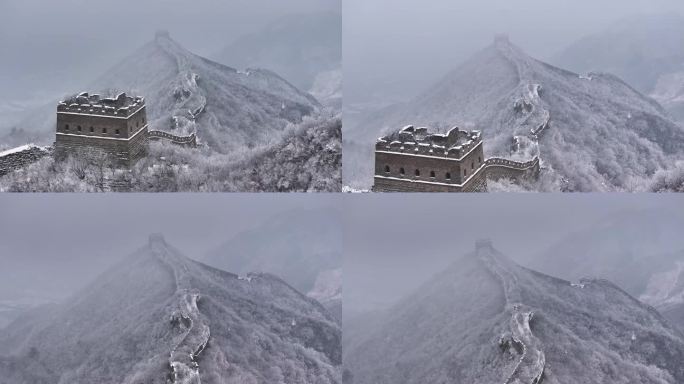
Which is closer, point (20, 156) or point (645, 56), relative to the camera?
point (20, 156)

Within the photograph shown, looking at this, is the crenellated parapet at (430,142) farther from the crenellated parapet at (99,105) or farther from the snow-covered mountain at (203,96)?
the crenellated parapet at (99,105)

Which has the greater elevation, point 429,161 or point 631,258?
point 429,161

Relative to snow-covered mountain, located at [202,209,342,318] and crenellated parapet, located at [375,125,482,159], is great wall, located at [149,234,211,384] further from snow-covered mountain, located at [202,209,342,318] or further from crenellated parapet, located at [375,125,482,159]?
crenellated parapet, located at [375,125,482,159]

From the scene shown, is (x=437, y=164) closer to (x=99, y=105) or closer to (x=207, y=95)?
(x=207, y=95)

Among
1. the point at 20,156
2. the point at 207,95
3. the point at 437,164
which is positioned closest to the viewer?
the point at 437,164

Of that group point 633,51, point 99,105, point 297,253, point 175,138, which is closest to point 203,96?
point 175,138

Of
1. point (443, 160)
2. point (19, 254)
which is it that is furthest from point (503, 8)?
point (19, 254)

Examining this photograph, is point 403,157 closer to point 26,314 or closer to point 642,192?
point 642,192

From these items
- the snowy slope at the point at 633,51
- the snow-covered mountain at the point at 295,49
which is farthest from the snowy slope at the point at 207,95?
the snowy slope at the point at 633,51

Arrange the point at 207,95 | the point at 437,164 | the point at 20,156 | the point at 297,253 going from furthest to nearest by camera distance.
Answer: the point at 297,253, the point at 207,95, the point at 20,156, the point at 437,164

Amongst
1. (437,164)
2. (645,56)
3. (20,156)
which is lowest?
(437,164)
